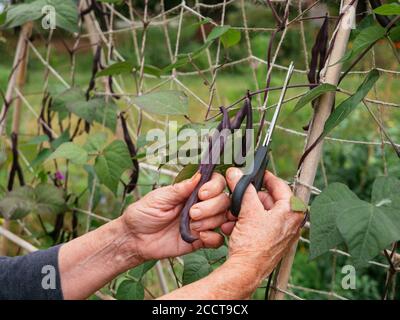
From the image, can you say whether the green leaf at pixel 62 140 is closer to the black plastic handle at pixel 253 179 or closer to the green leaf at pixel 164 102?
the green leaf at pixel 164 102

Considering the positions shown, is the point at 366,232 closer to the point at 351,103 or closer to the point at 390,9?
the point at 351,103

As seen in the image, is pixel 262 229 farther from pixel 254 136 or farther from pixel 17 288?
pixel 17 288

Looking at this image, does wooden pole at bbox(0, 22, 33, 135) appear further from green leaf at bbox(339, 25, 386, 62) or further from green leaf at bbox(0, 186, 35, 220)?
green leaf at bbox(339, 25, 386, 62)

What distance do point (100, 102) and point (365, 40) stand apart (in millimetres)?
820

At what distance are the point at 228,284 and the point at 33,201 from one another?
0.90 meters

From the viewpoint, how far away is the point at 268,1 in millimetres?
1128

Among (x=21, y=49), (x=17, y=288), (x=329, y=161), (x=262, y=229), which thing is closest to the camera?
(x=262, y=229)

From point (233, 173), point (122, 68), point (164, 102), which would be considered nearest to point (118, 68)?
point (122, 68)

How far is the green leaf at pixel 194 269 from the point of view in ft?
3.83

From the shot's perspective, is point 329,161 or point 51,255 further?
point 329,161

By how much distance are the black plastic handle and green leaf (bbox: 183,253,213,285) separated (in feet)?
0.86

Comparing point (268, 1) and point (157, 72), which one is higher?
point (268, 1)

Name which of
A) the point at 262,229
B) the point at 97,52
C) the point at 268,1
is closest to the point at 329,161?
the point at 97,52

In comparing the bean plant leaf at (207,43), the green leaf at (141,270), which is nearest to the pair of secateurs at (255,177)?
the bean plant leaf at (207,43)
